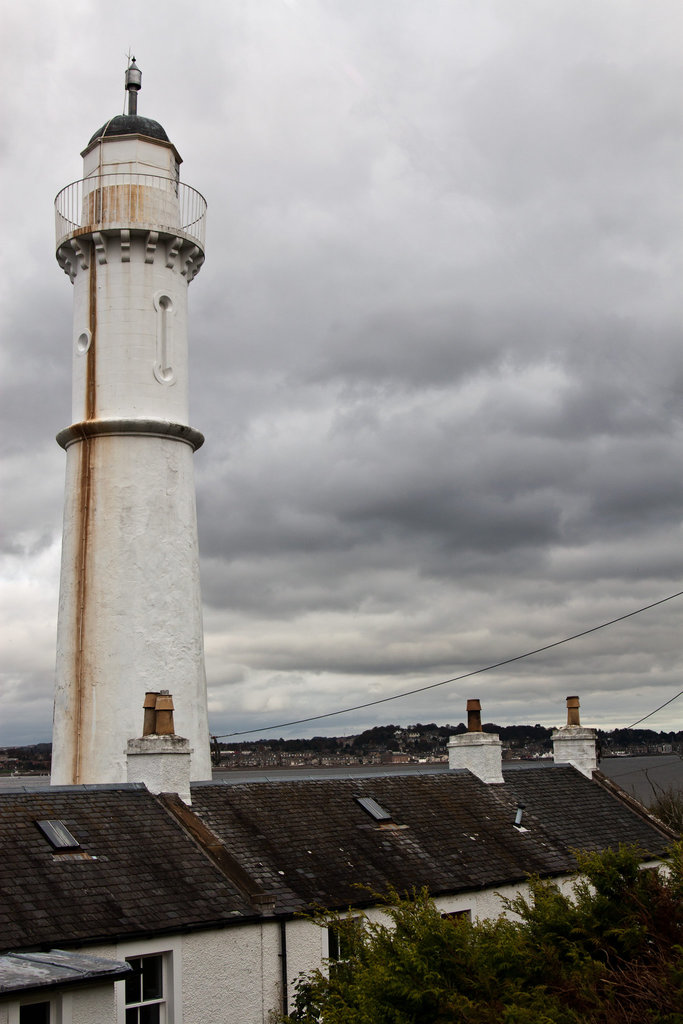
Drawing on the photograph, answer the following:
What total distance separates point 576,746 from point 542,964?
2089 cm

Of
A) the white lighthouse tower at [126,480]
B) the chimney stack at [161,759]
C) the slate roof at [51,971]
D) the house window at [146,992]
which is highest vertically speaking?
the white lighthouse tower at [126,480]

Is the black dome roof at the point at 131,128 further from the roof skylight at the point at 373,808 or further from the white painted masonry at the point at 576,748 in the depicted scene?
the white painted masonry at the point at 576,748

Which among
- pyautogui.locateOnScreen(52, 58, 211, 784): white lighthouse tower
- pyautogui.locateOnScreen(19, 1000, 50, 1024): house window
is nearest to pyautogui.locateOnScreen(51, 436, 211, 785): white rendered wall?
pyautogui.locateOnScreen(52, 58, 211, 784): white lighthouse tower

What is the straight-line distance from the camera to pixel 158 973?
16.4 metres

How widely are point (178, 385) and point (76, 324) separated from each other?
2.86m

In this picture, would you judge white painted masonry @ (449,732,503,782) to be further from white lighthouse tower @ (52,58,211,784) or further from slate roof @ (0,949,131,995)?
slate roof @ (0,949,131,995)

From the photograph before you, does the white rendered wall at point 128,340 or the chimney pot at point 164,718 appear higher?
the white rendered wall at point 128,340

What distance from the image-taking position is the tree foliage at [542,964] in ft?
34.1

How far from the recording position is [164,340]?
83.8ft

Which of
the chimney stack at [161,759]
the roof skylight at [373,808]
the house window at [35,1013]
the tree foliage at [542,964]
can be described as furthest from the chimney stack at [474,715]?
the house window at [35,1013]

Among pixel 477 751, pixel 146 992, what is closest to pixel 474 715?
pixel 477 751

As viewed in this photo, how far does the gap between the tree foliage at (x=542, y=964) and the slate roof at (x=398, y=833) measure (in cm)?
538

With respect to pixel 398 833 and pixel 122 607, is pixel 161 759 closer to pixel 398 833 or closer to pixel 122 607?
pixel 122 607

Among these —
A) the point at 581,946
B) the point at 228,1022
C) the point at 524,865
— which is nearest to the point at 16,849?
the point at 228,1022
